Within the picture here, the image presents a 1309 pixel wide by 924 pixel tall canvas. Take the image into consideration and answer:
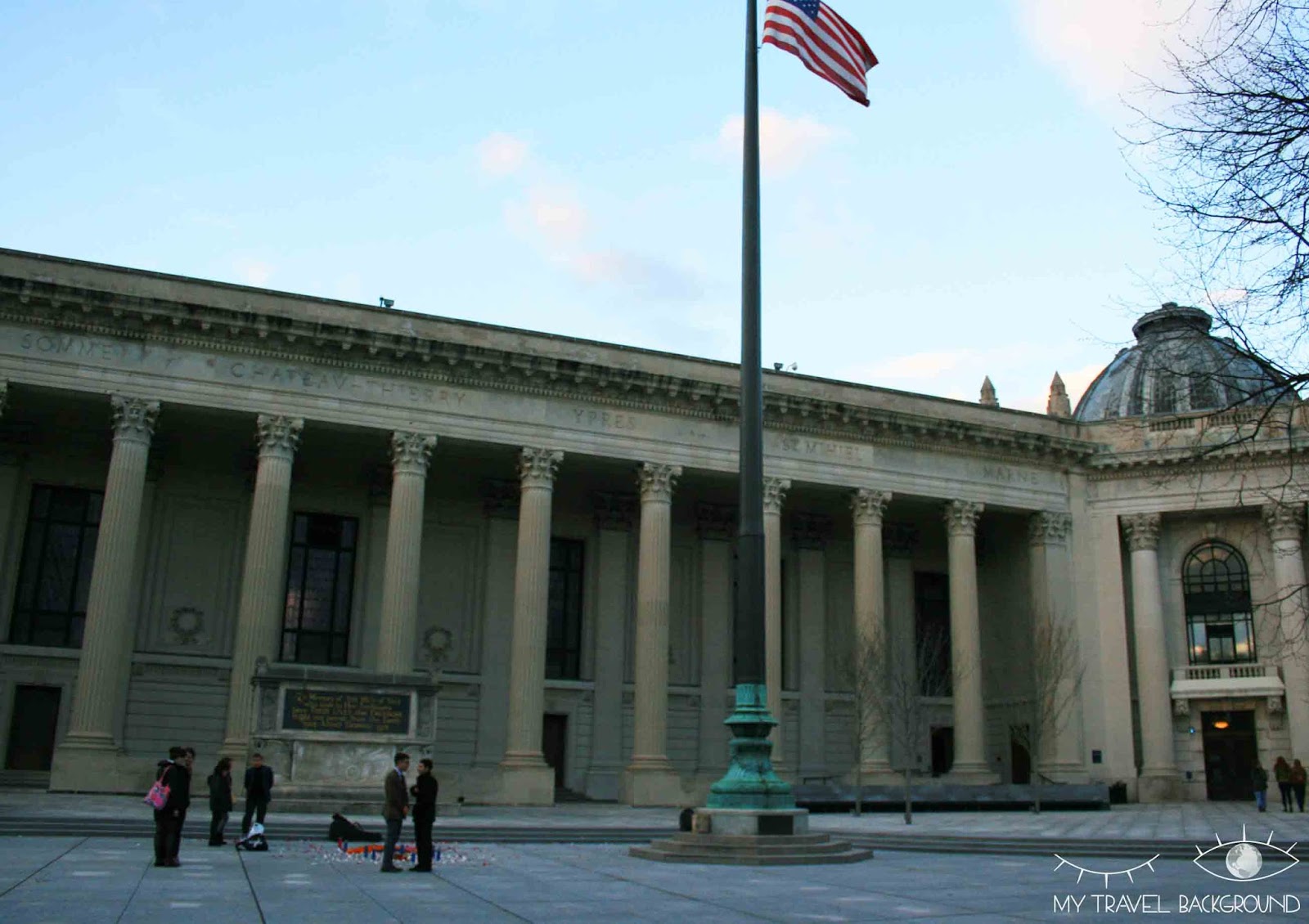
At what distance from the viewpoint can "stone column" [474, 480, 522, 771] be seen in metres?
36.6

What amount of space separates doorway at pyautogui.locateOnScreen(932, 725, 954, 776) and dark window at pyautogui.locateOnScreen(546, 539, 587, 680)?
1340 cm

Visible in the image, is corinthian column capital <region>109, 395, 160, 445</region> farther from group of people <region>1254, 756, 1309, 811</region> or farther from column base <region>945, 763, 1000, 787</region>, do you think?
group of people <region>1254, 756, 1309, 811</region>

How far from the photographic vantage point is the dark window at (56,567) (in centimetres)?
3362

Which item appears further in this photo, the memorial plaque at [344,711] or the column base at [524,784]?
the column base at [524,784]

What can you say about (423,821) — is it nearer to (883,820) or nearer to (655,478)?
(883,820)

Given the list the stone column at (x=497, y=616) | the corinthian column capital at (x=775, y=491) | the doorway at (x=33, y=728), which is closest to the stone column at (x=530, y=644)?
the stone column at (x=497, y=616)

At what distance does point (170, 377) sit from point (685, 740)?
19.3m

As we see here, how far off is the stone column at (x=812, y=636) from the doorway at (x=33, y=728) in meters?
22.5

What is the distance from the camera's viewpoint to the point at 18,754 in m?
32.5

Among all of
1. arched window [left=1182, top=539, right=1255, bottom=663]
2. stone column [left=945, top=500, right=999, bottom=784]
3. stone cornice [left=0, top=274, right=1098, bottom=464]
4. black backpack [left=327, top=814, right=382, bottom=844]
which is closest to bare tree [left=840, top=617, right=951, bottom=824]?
stone column [left=945, top=500, right=999, bottom=784]

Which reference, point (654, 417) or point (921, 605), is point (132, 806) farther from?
point (921, 605)

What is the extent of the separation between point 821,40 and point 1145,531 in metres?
27.2

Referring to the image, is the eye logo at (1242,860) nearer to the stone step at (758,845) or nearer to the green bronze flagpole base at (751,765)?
the stone step at (758,845)

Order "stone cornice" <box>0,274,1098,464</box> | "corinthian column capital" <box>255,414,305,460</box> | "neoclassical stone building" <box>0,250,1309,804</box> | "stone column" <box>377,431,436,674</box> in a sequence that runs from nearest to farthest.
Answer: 1. "stone cornice" <box>0,274,1098,464</box>
2. "neoclassical stone building" <box>0,250,1309,804</box>
3. "stone column" <box>377,431,436,674</box>
4. "corinthian column capital" <box>255,414,305,460</box>
